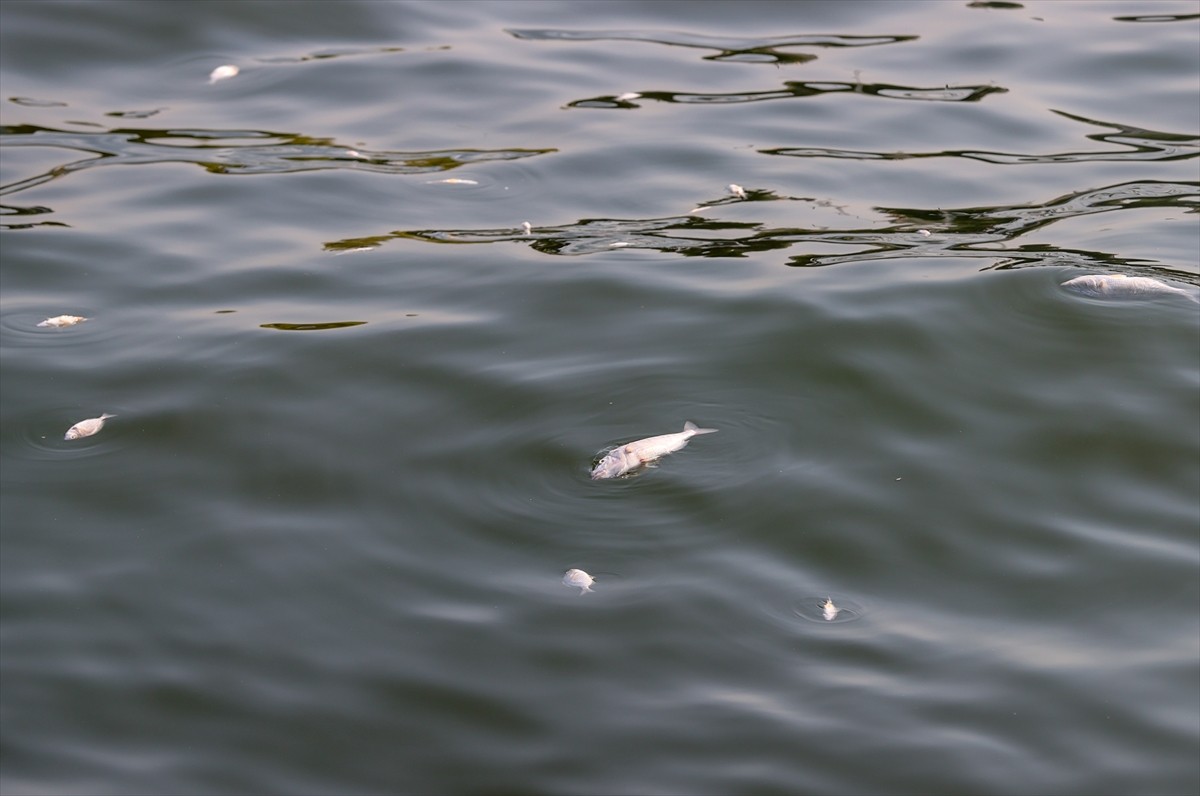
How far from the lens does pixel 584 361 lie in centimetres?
429

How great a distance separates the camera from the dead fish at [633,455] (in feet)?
12.2

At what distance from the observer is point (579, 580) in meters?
3.43

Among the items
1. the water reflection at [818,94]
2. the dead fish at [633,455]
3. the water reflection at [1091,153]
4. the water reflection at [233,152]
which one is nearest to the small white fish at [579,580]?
the dead fish at [633,455]

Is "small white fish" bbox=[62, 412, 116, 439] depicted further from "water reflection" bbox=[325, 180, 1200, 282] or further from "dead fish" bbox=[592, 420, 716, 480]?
"dead fish" bbox=[592, 420, 716, 480]

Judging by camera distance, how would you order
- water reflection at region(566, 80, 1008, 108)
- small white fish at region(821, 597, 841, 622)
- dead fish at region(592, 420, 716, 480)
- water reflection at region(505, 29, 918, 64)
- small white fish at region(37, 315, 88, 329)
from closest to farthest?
small white fish at region(821, 597, 841, 622) < dead fish at region(592, 420, 716, 480) < small white fish at region(37, 315, 88, 329) < water reflection at region(566, 80, 1008, 108) < water reflection at region(505, 29, 918, 64)

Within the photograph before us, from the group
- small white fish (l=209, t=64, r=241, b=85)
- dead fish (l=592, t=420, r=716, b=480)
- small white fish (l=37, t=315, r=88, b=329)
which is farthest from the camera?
small white fish (l=209, t=64, r=241, b=85)

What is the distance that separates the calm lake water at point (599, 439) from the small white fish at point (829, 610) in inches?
1.4

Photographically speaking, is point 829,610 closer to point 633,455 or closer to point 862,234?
point 633,455

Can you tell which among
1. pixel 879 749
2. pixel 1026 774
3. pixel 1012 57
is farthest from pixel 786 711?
pixel 1012 57

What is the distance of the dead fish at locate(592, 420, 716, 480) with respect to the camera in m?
3.73

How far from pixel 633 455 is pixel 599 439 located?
204mm

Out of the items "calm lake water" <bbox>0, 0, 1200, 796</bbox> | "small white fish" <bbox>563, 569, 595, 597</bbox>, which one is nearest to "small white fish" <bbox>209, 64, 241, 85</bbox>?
"calm lake water" <bbox>0, 0, 1200, 796</bbox>

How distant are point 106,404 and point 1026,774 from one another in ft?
9.54

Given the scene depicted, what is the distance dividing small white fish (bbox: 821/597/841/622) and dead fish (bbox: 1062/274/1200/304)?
5.84 feet
